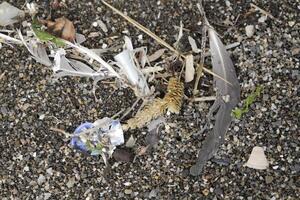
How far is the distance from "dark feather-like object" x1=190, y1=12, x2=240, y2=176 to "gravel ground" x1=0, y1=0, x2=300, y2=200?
2cm

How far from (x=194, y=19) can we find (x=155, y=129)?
303mm

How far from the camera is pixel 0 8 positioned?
1.84 meters

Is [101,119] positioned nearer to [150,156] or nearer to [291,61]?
[150,156]

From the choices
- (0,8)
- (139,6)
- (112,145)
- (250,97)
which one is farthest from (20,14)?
(250,97)

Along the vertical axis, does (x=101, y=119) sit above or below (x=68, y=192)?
above

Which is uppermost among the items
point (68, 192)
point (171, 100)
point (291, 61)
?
point (291, 61)

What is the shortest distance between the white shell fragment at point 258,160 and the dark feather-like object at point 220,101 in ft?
0.28

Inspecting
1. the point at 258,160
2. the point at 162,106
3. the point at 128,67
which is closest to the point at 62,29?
the point at 128,67

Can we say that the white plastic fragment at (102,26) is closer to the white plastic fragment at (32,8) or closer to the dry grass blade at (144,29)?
the dry grass blade at (144,29)

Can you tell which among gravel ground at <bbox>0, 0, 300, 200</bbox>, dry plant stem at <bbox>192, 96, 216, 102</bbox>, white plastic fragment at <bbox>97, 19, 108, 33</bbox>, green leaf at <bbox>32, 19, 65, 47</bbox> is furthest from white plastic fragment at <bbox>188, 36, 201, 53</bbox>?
green leaf at <bbox>32, 19, 65, 47</bbox>

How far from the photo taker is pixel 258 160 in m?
1.73

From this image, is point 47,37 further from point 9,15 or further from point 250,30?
A: point 250,30

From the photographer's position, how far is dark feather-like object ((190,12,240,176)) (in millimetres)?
1744

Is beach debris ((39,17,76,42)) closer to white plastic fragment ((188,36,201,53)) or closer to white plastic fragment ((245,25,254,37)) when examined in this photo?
white plastic fragment ((188,36,201,53))
